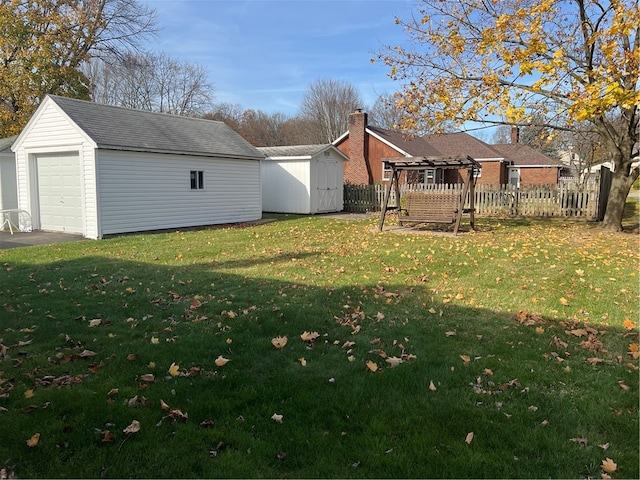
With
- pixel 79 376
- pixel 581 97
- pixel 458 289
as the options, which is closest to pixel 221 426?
pixel 79 376

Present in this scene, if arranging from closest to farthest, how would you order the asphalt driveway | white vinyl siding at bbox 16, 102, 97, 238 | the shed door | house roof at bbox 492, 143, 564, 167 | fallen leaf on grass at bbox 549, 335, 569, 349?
fallen leaf on grass at bbox 549, 335, 569, 349
the asphalt driveway
white vinyl siding at bbox 16, 102, 97, 238
the shed door
house roof at bbox 492, 143, 564, 167

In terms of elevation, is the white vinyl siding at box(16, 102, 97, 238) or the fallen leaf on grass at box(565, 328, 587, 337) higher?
the white vinyl siding at box(16, 102, 97, 238)

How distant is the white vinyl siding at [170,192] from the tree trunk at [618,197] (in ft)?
43.1

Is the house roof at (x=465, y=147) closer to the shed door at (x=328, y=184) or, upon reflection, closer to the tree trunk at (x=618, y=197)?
the shed door at (x=328, y=184)

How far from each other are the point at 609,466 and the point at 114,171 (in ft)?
49.2

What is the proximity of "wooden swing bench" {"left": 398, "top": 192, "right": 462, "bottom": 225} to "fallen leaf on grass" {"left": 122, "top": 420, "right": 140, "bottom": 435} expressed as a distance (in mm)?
11821

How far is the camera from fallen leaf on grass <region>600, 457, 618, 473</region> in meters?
2.81

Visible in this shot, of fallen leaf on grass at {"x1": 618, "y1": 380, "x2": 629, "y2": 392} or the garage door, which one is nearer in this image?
fallen leaf on grass at {"x1": 618, "y1": 380, "x2": 629, "y2": 392}

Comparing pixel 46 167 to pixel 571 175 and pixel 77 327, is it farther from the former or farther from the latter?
pixel 571 175

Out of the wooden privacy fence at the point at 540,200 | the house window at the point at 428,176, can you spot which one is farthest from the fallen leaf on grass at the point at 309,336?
the house window at the point at 428,176

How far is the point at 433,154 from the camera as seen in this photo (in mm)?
A: 38344

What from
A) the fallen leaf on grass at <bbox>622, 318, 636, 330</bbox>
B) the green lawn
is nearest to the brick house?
the green lawn

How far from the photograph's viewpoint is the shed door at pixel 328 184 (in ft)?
77.0

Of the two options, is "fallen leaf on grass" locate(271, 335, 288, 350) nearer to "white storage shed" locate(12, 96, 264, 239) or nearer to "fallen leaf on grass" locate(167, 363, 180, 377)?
"fallen leaf on grass" locate(167, 363, 180, 377)
